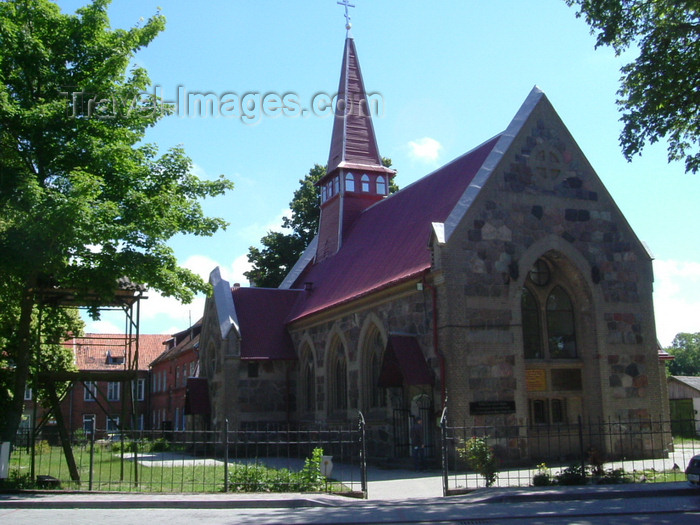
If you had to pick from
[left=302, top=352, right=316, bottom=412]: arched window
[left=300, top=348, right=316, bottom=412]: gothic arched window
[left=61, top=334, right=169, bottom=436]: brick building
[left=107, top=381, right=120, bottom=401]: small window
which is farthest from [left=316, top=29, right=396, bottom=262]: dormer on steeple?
[left=107, top=381, right=120, bottom=401]: small window

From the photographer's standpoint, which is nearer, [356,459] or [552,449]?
[552,449]

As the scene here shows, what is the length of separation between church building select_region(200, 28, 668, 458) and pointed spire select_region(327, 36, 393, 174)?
377 inches

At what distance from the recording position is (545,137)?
69.0 feet

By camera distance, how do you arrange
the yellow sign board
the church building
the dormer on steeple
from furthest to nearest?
the dormer on steeple
the yellow sign board
the church building

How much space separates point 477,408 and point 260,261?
26363 millimetres

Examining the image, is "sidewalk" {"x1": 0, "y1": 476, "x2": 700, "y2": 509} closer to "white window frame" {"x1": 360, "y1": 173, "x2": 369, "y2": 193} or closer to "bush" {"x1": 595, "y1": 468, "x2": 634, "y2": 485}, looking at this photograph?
"bush" {"x1": 595, "y1": 468, "x2": 634, "y2": 485}

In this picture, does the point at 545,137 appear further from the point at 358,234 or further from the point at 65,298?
the point at 65,298

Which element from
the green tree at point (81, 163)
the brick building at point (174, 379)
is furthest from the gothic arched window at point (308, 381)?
the brick building at point (174, 379)

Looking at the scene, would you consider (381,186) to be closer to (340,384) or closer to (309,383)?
(309,383)

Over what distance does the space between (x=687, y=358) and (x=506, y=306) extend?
8324cm

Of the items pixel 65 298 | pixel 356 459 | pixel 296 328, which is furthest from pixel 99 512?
pixel 296 328

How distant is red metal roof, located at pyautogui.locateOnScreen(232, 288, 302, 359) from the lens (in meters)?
29.0

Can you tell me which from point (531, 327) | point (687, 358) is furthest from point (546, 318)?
point (687, 358)

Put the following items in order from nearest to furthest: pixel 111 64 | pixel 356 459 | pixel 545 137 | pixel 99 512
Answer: pixel 99 512 < pixel 111 64 < pixel 545 137 < pixel 356 459
